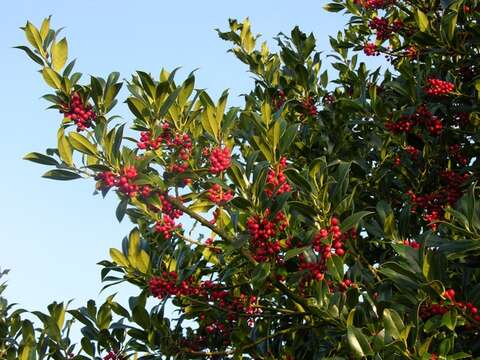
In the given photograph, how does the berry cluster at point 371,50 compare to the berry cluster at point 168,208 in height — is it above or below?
above

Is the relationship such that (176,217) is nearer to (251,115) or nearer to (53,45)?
(251,115)

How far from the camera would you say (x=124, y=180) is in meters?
4.49

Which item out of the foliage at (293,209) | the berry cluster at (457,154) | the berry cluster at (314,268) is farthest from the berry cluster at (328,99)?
the berry cluster at (314,268)

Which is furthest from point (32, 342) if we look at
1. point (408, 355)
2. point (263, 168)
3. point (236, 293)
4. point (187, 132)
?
point (408, 355)

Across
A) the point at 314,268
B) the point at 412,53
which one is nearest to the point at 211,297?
the point at 314,268

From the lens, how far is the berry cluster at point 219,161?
477 cm

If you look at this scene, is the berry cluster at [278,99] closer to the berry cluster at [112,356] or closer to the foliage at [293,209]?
the foliage at [293,209]

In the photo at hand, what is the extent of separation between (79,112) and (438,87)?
12.3ft

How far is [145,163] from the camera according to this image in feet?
14.9

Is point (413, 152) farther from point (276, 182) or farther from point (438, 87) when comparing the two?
point (276, 182)

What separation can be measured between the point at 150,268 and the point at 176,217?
66 centimetres

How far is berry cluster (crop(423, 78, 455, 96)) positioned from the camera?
6730 mm

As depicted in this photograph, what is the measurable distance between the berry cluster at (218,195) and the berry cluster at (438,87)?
2866 millimetres

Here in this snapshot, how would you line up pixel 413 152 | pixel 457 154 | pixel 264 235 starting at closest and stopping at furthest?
1. pixel 264 235
2. pixel 413 152
3. pixel 457 154
